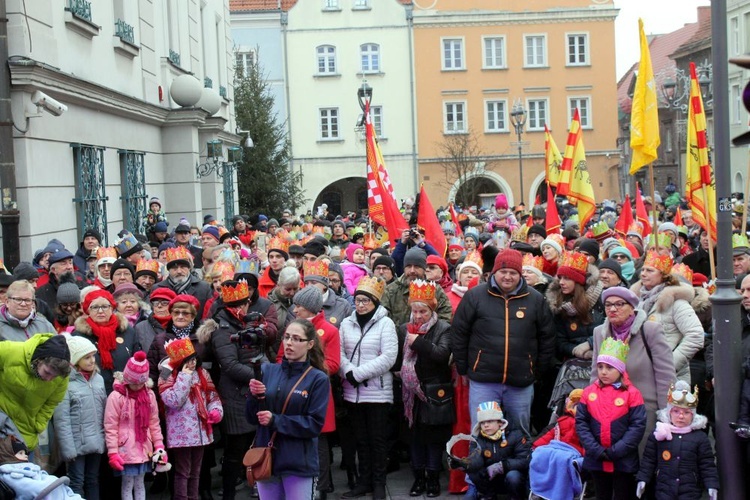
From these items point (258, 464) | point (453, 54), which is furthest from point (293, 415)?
point (453, 54)

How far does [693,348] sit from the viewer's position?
8219mm

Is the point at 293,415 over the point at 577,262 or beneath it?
beneath

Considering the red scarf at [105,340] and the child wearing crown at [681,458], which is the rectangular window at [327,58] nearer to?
the red scarf at [105,340]

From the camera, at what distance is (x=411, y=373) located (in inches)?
348

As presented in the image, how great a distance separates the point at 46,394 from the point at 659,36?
74.7 metres

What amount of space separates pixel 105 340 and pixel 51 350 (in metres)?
1.56

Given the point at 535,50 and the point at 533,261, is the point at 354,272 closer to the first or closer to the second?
the point at 533,261

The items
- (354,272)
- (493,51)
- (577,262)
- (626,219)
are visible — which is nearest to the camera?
(577,262)

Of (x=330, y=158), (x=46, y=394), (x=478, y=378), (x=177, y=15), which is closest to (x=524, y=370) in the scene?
(x=478, y=378)

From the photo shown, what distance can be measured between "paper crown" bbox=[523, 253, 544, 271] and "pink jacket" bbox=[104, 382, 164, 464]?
162 inches

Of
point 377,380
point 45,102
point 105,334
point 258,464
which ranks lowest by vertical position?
point 258,464

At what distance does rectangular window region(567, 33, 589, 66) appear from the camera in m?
52.1

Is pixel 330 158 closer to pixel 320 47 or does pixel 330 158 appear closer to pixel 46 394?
pixel 320 47

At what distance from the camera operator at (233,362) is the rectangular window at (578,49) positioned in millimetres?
46003
